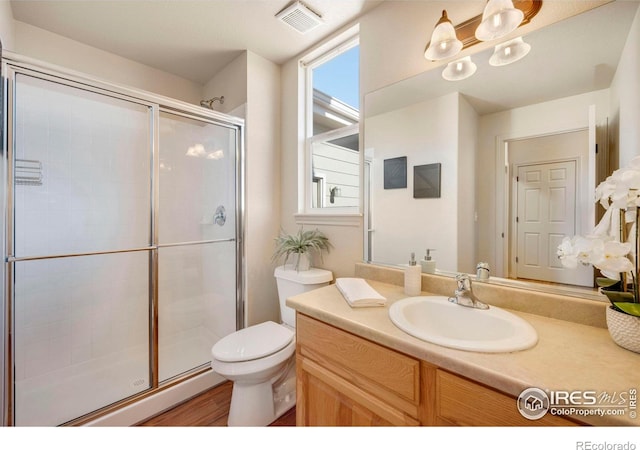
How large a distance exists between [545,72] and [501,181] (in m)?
0.42

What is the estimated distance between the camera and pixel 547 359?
668 millimetres

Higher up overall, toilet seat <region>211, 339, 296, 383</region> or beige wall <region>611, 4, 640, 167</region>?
beige wall <region>611, 4, 640, 167</region>

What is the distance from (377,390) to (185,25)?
226 centimetres

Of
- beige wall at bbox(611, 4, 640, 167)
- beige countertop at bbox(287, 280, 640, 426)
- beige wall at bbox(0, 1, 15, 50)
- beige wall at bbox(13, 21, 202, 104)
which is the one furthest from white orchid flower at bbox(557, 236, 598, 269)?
beige wall at bbox(0, 1, 15, 50)

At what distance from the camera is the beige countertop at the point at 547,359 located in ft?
1.89

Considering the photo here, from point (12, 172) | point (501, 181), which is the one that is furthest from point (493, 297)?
point (12, 172)

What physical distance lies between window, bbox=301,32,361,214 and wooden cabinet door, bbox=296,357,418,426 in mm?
990

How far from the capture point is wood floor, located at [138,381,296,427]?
1488 mm

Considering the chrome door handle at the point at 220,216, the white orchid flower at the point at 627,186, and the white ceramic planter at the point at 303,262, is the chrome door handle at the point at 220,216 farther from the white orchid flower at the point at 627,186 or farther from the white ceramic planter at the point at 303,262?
the white orchid flower at the point at 627,186

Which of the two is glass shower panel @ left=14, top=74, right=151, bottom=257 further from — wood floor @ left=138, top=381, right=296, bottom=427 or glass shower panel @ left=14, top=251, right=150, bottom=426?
wood floor @ left=138, top=381, right=296, bottom=427

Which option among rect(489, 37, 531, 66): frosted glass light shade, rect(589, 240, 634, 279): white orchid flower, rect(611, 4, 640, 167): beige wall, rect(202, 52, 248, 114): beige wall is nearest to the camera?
rect(589, 240, 634, 279): white orchid flower

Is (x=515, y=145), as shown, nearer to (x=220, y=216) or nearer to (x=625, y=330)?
(x=625, y=330)

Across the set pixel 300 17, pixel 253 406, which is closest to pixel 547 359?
pixel 253 406

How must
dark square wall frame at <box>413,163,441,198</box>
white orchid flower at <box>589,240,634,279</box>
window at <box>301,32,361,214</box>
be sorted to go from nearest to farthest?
white orchid flower at <box>589,240,634,279</box> → dark square wall frame at <box>413,163,441,198</box> → window at <box>301,32,361,214</box>
